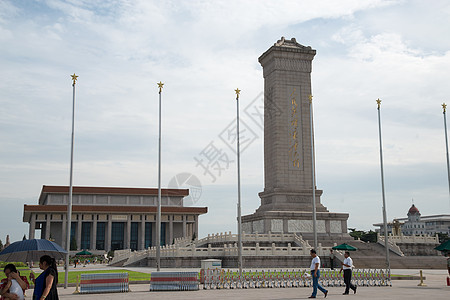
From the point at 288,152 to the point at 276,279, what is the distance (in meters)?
35.2

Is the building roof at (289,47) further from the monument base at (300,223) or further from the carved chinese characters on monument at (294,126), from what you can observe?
the monument base at (300,223)

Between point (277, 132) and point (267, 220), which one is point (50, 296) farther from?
point (277, 132)

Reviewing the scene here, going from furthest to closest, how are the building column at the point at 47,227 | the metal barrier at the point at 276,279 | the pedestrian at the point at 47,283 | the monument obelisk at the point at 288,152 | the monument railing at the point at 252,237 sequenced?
the building column at the point at 47,227 < the monument obelisk at the point at 288,152 < the monument railing at the point at 252,237 < the metal barrier at the point at 276,279 < the pedestrian at the point at 47,283

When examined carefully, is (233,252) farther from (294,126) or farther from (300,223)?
(294,126)

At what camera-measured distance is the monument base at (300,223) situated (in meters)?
55.7

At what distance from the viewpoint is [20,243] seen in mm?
17234

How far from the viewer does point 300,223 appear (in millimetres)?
56500

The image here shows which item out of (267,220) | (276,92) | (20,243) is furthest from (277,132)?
(20,243)

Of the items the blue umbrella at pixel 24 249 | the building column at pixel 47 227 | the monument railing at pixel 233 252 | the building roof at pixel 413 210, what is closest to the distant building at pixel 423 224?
the building roof at pixel 413 210

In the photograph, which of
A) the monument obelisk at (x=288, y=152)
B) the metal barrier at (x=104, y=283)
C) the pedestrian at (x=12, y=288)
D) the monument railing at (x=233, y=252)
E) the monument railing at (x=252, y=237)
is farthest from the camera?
the monument obelisk at (x=288, y=152)

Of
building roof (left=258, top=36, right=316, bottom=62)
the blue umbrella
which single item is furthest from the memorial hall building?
the blue umbrella

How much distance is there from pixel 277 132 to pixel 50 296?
166 ft

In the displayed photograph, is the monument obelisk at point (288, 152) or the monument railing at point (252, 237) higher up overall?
the monument obelisk at point (288, 152)

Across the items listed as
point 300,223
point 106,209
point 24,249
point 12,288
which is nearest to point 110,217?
point 106,209
